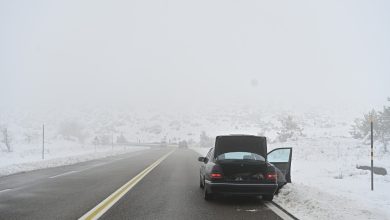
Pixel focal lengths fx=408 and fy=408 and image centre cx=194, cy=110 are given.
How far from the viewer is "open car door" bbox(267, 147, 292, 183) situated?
1167 centimetres

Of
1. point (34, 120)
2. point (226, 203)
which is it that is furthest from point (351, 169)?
point (34, 120)

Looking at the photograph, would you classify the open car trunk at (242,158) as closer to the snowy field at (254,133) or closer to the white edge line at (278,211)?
the white edge line at (278,211)

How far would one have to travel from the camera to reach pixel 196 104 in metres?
191

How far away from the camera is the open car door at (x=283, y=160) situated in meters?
11.7

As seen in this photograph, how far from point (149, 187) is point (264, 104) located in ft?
574

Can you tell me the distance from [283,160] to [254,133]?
8418 centimetres

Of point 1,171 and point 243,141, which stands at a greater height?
point 243,141

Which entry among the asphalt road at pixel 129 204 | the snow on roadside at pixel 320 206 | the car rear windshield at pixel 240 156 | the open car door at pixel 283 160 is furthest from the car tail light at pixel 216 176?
the open car door at pixel 283 160

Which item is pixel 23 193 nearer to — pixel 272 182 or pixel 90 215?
pixel 90 215

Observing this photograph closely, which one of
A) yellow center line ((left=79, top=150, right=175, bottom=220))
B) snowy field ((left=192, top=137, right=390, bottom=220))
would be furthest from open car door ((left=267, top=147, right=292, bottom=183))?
yellow center line ((left=79, top=150, right=175, bottom=220))

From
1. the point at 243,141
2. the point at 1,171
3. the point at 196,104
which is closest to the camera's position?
the point at 243,141

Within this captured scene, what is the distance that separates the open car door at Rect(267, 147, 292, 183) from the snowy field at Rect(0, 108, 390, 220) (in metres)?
0.55

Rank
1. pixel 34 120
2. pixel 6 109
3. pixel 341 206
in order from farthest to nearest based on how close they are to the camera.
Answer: pixel 6 109
pixel 34 120
pixel 341 206

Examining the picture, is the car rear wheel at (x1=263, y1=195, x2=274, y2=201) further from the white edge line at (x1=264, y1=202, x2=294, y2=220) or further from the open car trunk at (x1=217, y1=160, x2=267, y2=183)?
the open car trunk at (x1=217, y1=160, x2=267, y2=183)
